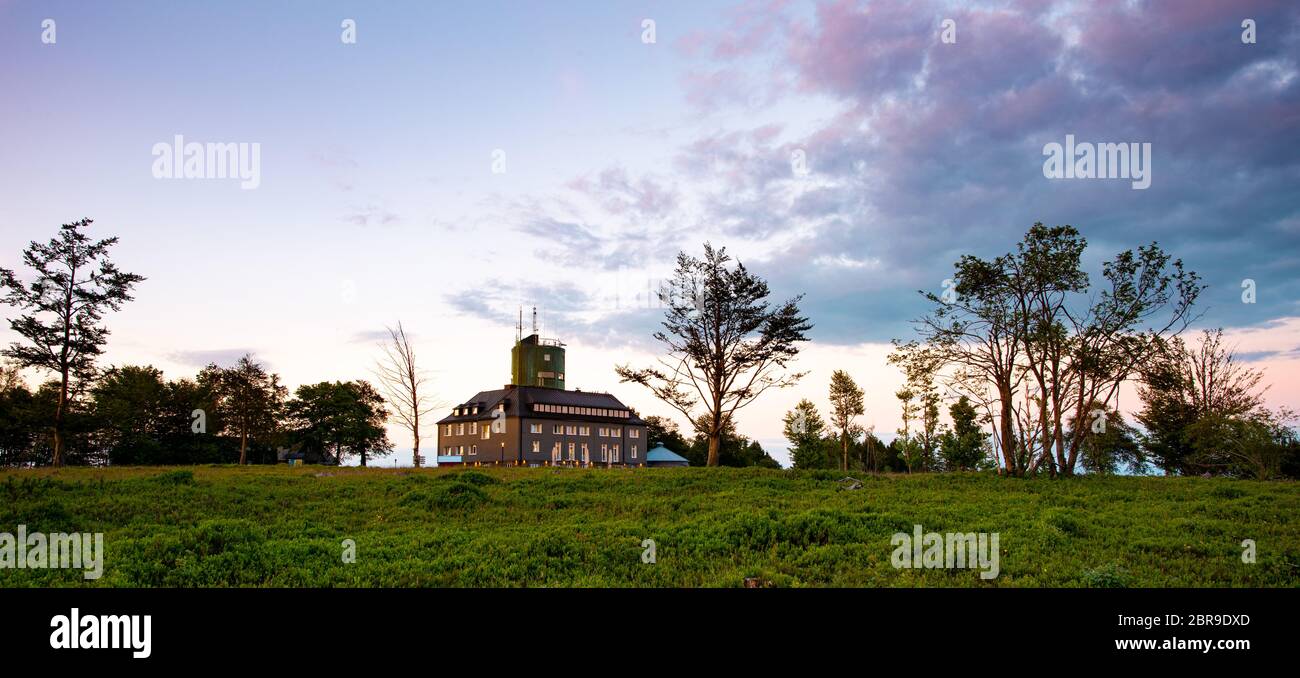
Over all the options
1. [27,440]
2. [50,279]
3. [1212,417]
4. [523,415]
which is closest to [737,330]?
[1212,417]

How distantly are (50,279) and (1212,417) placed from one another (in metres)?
69.7

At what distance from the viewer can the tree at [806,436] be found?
7806cm

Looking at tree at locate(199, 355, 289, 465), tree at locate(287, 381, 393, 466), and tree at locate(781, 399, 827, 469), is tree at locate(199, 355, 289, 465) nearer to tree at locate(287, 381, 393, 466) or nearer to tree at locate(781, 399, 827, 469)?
tree at locate(287, 381, 393, 466)

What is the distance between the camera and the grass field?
13359mm

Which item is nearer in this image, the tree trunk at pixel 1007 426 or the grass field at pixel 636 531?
the grass field at pixel 636 531

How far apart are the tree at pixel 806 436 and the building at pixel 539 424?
1964cm

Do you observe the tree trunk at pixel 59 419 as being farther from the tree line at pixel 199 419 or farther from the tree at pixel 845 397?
the tree at pixel 845 397

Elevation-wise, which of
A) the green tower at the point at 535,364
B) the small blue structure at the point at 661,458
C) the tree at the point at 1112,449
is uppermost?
the green tower at the point at 535,364
